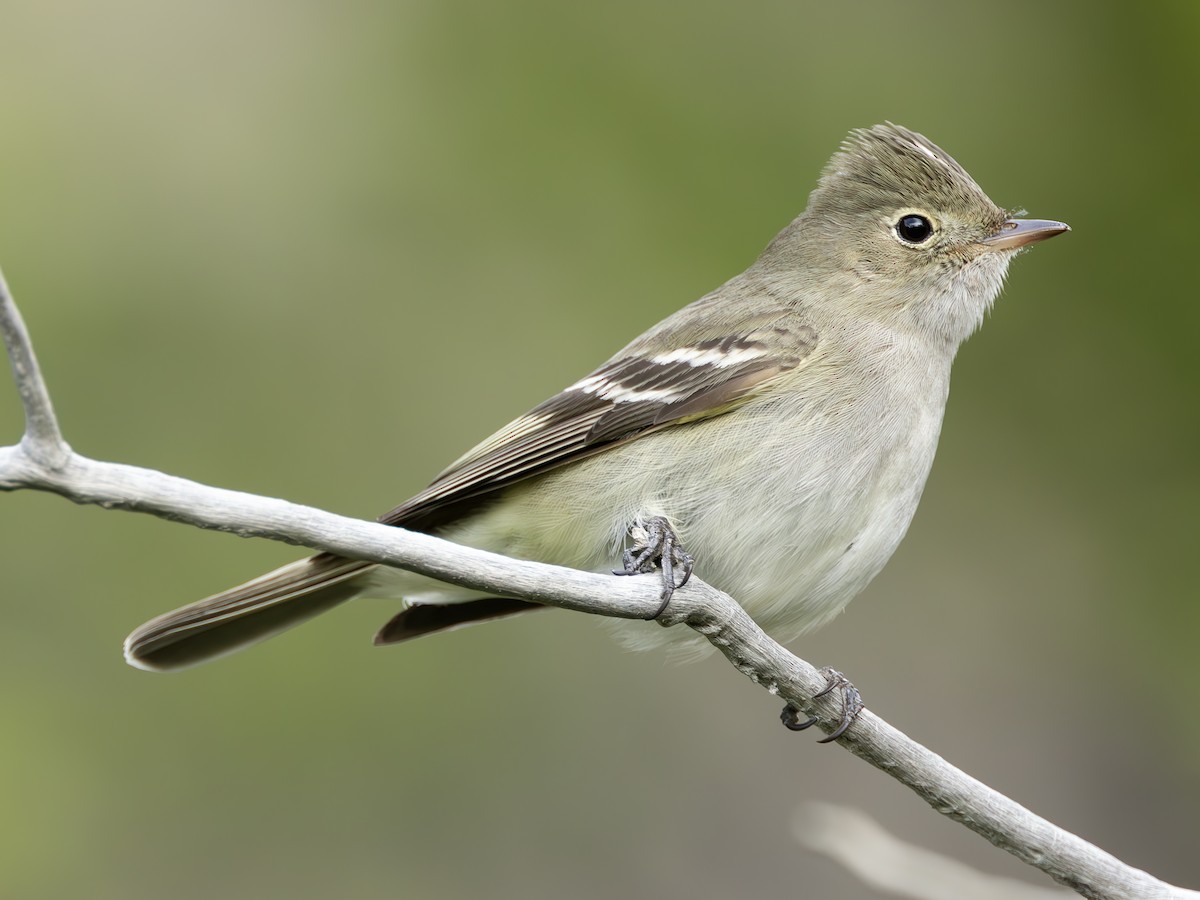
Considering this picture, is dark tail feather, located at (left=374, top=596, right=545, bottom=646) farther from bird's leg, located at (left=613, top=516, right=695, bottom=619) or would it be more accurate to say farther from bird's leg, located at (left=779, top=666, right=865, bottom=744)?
bird's leg, located at (left=779, top=666, right=865, bottom=744)

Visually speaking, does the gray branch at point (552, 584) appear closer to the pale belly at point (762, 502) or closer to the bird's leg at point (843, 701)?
the bird's leg at point (843, 701)

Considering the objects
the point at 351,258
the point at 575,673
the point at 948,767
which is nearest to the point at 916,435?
the point at 948,767

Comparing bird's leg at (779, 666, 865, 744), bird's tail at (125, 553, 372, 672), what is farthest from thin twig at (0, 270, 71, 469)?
bird's leg at (779, 666, 865, 744)

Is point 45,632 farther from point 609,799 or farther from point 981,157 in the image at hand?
point 981,157

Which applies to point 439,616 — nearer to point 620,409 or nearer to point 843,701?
point 620,409

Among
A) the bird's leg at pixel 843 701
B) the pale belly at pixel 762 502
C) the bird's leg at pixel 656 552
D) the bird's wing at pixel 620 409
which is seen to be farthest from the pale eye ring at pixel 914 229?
the bird's leg at pixel 843 701

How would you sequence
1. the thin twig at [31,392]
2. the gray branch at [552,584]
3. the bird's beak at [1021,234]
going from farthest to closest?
the bird's beak at [1021,234]
the gray branch at [552,584]
the thin twig at [31,392]
